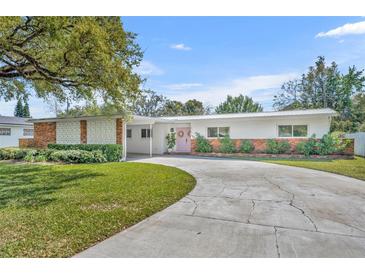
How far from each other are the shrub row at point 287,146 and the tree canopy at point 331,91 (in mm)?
19611

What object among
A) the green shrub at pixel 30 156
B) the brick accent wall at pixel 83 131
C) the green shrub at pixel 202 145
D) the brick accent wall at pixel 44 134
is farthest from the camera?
the green shrub at pixel 202 145

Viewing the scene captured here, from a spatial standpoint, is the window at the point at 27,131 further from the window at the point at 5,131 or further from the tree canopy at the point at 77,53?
the tree canopy at the point at 77,53

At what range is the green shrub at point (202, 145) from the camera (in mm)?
17891

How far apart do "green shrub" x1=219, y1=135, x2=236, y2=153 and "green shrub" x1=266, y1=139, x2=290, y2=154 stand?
2.29m

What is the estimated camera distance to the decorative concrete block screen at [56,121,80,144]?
16188 mm

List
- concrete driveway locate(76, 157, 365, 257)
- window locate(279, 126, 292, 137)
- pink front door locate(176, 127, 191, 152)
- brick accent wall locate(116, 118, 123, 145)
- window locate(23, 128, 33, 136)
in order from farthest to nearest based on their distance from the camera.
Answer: window locate(23, 128, 33, 136)
pink front door locate(176, 127, 191, 152)
window locate(279, 126, 292, 137)
brick accent wall locate(116, 118, 123, 145)
concrete driveway locate(76, 157, 365, 257)

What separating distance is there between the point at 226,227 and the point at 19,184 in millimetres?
6585

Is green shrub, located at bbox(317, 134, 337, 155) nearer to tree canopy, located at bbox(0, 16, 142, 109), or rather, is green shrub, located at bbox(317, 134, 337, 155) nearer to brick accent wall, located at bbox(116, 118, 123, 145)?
brick accent wall, located at bbox(116, 118, 123, 145)

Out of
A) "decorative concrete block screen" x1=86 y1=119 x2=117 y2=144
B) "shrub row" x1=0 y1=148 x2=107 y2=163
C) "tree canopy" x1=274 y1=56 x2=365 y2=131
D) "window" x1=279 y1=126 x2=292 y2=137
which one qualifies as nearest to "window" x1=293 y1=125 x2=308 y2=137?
"window" x1=279 y1=126 x2=292 y2=137

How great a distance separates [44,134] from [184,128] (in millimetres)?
10104

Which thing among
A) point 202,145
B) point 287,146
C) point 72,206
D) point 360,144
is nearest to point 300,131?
point 287,146

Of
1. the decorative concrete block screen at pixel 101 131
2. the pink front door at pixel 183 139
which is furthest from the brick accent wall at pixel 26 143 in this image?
the pink front door at pixel 183 139

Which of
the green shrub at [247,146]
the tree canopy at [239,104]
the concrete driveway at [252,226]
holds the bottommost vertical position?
the concrete driveway at [252,226]
